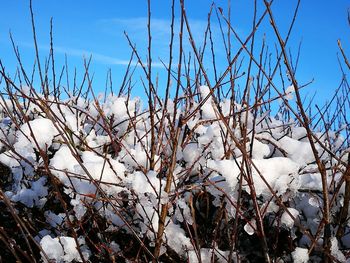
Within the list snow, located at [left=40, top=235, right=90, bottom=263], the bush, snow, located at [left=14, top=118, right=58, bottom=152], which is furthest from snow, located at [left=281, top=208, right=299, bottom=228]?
snow, located at [left=14, top=118, right=58, bottom=152]

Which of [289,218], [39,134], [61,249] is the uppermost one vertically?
[39,134]

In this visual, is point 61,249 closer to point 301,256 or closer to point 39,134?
point 39,134

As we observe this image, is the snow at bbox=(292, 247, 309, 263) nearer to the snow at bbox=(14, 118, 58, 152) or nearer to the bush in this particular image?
the bush

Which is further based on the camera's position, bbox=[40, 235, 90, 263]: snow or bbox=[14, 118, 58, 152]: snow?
bbox=[14, 118, 58, 152]: snow

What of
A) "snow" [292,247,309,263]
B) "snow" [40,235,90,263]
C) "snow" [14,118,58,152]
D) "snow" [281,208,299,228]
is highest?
"snow" [14,118,58,152]

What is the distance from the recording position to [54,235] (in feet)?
6.63

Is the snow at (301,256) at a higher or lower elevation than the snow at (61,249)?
higher

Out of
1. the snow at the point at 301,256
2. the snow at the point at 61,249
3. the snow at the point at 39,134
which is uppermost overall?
the snow at the point at 39,134

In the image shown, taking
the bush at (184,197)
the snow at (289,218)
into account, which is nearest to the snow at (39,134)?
the bush at (184,197)

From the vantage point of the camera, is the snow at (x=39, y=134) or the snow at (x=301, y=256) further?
the snow at (x=39, y=134)

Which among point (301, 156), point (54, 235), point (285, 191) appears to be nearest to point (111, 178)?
point (54, 235)

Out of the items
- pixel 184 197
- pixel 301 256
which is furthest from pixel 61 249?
pixel 301 256

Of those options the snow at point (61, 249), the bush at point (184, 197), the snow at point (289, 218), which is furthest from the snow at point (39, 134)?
the snow at point (289, 218)

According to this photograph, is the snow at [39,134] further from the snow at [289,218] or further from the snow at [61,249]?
the snow at [289,218]
